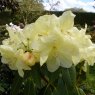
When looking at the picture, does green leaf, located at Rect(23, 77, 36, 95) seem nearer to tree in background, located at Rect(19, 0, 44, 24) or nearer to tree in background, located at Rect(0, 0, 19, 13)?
tree in background, located at Rect(0, 0, 19, 13)

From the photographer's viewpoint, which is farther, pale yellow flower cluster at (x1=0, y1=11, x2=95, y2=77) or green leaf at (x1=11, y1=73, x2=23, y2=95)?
green leaf at (x1=11, y1=73, x2=23, y2=95)

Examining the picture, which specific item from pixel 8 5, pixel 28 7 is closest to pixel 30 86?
pixel 8 5

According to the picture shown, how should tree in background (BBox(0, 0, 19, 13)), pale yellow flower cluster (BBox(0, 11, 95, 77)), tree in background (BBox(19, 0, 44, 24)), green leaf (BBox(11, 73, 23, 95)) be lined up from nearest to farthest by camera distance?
pale yellow flower cluster (BBox(0, 11, 95, 77)), green leaf (BBox(11, 73, 23, 95)), tree in background (BBox(0, 0, 19, 13)), tree in background (BBox(19, 0, 44, 24))

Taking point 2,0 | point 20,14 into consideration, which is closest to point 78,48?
point 2,0

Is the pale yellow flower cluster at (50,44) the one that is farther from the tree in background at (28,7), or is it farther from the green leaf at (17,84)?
the tree in background at (28,7)

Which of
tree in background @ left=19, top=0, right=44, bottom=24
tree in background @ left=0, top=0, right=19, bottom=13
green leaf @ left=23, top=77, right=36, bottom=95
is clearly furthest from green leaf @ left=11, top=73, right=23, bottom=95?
tree in background @ left=19, top=0, right=44, bottom=24

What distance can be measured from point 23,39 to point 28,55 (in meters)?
0.07

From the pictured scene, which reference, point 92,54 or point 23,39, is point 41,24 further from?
point 92,54

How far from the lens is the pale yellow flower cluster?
54.0 inches

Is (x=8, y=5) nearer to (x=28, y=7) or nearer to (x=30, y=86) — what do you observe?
(x=28, y=7)

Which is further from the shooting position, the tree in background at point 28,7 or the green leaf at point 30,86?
the tree in background at point 28,7

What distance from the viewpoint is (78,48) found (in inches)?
54.7

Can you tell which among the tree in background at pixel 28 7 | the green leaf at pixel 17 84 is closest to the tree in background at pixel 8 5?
the tree in background at pixel 28 7

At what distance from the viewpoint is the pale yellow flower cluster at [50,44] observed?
1.37 m
